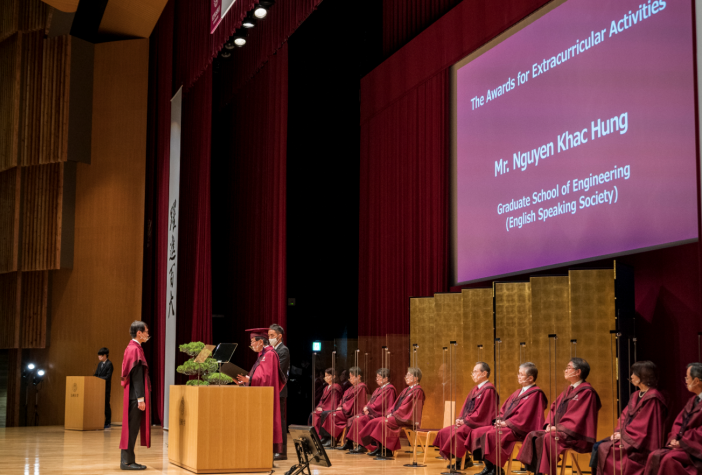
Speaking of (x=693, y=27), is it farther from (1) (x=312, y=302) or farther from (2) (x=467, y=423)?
(1) (x=312, y=302)

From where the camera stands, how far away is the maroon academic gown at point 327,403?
33.7 ft

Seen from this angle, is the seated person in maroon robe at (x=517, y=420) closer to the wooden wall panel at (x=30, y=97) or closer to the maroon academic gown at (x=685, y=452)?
the maroon academic gown at (x=685, y=452)

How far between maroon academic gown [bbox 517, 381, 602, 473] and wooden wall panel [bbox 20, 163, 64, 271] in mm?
10908

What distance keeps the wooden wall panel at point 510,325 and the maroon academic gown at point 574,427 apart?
1.39m

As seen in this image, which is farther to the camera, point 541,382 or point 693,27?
point 541,382

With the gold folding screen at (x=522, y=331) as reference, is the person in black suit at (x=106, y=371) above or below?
below

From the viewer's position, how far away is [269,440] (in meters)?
7.28

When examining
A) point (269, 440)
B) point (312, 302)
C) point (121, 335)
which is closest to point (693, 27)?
point (269, 440)

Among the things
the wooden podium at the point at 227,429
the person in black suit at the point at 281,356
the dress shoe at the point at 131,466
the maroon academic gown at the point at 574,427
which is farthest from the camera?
the person in black suit at the point at 281,356

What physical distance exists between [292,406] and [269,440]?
7059 millimetres

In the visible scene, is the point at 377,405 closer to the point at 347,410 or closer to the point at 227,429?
the point at 347,410

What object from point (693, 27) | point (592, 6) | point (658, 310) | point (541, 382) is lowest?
point (541, 382)

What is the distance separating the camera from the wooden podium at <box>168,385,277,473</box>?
7.02 metres

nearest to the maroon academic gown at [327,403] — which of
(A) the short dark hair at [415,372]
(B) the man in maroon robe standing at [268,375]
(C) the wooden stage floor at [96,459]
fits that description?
(C) the wooden stage floor at [96,459]
